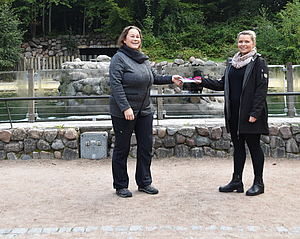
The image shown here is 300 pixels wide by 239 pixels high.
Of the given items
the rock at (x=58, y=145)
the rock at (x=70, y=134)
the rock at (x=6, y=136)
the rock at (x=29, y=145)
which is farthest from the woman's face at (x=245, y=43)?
the rock at (x=6, y=136)

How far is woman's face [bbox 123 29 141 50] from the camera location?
3174 millimetres

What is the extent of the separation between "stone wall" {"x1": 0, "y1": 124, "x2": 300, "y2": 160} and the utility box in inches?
4.3

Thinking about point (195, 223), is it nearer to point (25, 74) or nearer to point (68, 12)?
point (25, 74)

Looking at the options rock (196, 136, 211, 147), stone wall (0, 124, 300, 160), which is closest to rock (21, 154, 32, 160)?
stone wall (0, 124, 300, 160)

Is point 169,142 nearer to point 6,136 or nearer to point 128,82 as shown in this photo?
point 128,82

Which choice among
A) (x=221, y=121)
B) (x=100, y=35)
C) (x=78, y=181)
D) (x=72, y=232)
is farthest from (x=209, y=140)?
(x=100, y=35)

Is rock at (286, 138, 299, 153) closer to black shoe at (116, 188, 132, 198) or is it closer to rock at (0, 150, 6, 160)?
black shoe at (116, 188, 132, 198)

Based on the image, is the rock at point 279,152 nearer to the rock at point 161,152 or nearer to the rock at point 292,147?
the rock at point 292,147

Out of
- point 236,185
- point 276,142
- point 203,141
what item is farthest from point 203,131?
point 236,185

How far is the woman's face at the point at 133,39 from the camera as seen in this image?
3.17 meters

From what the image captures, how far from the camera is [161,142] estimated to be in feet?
17.1

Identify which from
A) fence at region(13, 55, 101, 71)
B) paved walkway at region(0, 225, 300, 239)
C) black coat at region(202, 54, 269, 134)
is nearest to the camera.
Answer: paved walkway at region(0, 225, 300, 239)

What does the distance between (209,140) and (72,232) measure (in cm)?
320

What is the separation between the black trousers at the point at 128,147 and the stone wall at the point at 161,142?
6.04 ft
